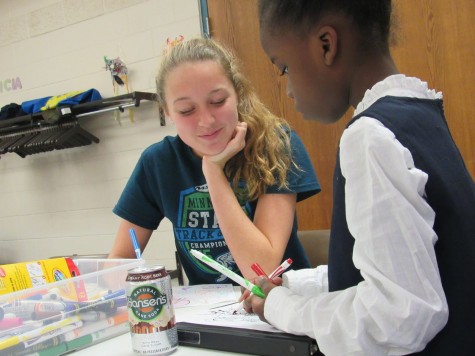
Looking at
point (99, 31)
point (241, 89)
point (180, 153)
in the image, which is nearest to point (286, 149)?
point (241, 89)

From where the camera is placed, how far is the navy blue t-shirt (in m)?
1.27

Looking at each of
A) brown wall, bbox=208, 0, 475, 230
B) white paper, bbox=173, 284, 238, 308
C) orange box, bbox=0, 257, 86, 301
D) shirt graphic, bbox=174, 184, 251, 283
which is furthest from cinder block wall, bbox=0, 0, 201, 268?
orange box, bbox=0, 257, 86, 301

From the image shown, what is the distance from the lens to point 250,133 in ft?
4.23

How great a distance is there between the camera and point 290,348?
0.63 metres

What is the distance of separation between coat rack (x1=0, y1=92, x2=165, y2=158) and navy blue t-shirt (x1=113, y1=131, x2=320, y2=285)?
121 centimetres

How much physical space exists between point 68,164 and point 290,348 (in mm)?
2623

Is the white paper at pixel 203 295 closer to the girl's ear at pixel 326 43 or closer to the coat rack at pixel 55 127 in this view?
the girl's ear at pixel 326 43

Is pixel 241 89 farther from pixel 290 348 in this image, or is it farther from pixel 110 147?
pixel 110 147

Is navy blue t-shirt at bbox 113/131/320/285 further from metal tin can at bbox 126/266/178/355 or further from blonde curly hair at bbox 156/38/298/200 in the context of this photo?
metal tin can at bbox 126/266/178/355

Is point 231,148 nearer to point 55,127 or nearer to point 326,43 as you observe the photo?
point 326,43

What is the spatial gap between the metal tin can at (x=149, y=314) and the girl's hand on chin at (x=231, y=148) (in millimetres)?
560

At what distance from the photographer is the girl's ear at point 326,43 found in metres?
0.65

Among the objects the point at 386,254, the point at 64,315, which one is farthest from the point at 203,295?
the point at 386,254

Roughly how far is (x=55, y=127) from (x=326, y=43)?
97.7 inches
